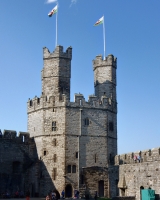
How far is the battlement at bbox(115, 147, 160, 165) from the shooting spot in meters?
27.7

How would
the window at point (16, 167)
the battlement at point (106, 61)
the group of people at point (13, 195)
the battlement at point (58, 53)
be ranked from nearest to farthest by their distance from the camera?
the group of people at point (13, 195), the window at point (16, 167), the battlement at point (58, 53), the battlement at point (106, 61)

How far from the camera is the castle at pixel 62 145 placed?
3450 centimetres

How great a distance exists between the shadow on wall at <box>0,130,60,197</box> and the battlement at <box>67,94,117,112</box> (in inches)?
233

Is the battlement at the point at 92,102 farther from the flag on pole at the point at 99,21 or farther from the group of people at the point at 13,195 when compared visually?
the group of people at the point at 13,195

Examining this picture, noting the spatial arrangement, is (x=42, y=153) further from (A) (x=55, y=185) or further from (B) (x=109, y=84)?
(B) (x=109, y=84)

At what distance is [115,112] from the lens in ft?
127

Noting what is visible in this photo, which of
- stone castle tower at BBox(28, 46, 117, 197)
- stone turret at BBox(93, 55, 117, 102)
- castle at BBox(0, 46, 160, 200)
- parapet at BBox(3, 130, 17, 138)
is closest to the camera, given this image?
castle at BBox(0, 46, 160, 200)

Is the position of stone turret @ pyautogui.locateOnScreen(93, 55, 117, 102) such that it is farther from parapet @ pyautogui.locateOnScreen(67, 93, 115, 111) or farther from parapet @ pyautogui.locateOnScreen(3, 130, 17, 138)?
parapet @ pyautogui.locateOnScreen(3, 130, 17, 138)

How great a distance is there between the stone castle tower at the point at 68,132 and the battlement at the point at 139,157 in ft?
3.89

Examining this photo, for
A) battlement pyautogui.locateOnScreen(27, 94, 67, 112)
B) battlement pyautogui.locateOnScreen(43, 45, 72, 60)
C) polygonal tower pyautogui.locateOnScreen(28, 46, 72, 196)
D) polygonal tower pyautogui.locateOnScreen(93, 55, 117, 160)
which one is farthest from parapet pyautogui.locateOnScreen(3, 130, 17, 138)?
polygonal tower pyautogui.locateOnScreen(93, 55, 117, 160)

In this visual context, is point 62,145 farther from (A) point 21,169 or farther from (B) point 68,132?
(A) point 21,169

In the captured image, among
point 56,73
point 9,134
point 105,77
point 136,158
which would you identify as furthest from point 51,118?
point 136,158

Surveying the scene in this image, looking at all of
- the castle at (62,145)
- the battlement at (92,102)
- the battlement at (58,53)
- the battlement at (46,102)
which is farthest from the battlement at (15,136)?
the battlement at (58,53)

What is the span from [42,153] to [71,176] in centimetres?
356
